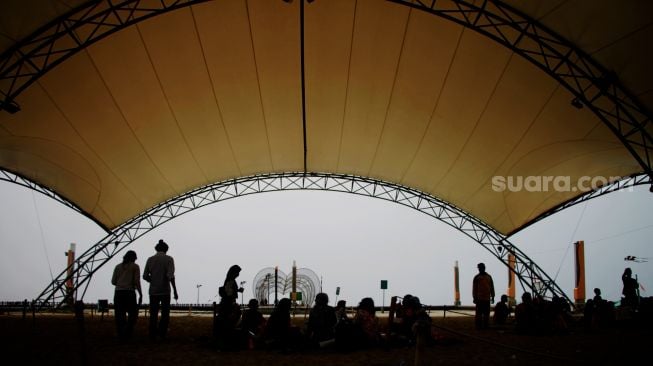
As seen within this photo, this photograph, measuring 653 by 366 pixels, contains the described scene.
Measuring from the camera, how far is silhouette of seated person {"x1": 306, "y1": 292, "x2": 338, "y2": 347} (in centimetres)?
792

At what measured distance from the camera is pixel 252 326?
28.0 feet

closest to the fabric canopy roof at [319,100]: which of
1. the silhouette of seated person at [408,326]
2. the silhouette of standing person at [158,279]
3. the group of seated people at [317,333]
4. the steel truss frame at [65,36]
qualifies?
the steel truss frame at [65,36]

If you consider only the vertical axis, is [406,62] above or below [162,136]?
above

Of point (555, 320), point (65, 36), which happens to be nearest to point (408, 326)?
point (555, 320)

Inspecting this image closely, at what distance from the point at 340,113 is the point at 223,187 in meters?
6.59

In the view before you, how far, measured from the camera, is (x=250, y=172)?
19.6 meters

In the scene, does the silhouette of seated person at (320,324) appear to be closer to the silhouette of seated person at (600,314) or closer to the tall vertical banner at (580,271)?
the silhouette of seated person at (600,314)

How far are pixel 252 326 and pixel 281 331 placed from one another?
93 cm

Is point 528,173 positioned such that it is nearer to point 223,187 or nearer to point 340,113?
point 340,113

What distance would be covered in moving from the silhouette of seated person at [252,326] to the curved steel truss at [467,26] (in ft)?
18.1

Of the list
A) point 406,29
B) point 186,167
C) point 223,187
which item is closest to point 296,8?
point 406,29

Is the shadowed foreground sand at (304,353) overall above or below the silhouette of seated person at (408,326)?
below

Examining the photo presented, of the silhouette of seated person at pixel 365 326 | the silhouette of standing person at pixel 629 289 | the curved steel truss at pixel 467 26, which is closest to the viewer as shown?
the silhouette of seated person at pixel 365 326

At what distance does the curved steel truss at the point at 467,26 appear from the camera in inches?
398
